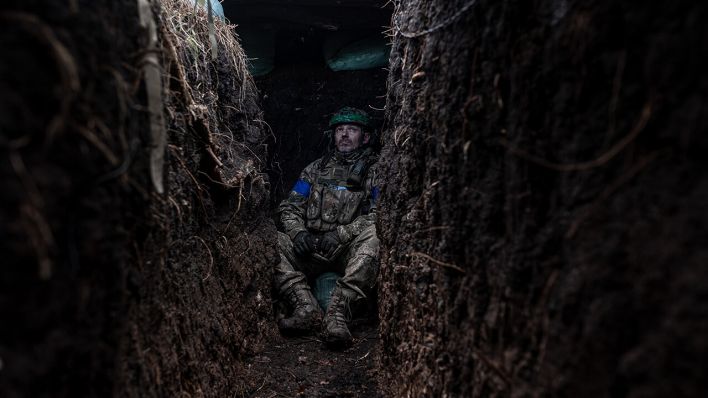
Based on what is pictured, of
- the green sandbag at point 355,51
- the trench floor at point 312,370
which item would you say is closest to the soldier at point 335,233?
the trench floor at point 312,370

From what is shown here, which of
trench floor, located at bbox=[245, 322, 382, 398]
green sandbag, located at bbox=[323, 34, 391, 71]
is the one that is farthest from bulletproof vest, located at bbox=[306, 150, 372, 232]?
trench floor, located at bbox=[245, 322, 382, 398]

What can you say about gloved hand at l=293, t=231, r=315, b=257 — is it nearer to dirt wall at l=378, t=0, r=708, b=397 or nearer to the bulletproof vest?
the bulletproof vest

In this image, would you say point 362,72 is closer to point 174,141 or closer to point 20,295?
point 174,141

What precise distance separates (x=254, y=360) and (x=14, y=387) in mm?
2358

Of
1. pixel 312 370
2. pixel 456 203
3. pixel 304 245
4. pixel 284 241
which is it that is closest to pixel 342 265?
pixel 304 245

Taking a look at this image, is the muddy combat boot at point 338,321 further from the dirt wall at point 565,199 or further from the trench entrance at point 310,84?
the dirt wall at point 565,199

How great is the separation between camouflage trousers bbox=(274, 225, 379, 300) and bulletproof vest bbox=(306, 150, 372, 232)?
37cm

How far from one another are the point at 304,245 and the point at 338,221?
46cm

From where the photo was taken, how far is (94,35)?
945 millimetres

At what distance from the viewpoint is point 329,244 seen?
4277 mm

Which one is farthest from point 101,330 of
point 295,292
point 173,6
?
point 295,292

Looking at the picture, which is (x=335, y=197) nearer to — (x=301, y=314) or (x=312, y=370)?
(x=301, y=314)

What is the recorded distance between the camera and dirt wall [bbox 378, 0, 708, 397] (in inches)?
28.5

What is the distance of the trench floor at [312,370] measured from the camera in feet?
8.87
